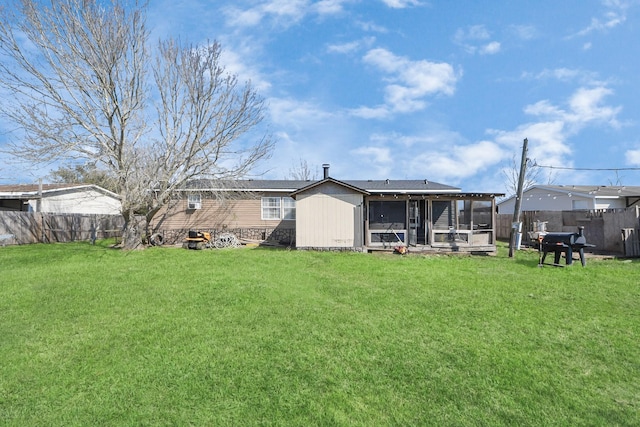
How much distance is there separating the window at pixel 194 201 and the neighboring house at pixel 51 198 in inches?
163

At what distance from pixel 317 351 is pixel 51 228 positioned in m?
19.3

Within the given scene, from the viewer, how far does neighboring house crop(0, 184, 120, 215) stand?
2033cm

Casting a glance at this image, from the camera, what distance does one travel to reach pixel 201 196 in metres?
19.2

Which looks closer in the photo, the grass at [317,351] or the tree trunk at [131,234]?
the grass at [317,351]

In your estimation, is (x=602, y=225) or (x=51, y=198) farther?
(x=51, y=198)

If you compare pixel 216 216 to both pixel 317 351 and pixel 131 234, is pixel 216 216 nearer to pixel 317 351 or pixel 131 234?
pixel 131 234

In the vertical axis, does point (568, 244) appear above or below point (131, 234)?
below

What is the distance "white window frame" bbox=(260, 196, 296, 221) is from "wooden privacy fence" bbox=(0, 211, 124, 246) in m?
9.43

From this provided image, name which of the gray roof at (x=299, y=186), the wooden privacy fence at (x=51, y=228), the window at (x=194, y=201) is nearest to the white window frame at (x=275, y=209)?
the gray roof at (x=299, y=186)

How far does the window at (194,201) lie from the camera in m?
19.2

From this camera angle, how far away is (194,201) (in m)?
19.2

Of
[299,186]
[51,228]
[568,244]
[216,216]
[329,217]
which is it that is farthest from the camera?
[299,186]

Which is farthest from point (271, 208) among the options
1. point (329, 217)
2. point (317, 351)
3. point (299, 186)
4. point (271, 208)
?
point (317, 351)

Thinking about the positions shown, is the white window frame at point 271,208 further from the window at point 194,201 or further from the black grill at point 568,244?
the black grill at point 568,244
